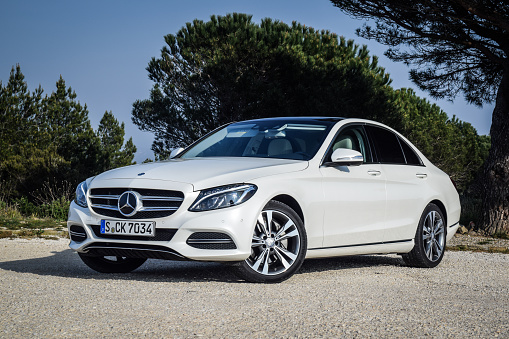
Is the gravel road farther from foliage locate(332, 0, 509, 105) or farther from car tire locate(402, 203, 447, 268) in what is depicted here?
foliage locate(332, 0, 509, 105)

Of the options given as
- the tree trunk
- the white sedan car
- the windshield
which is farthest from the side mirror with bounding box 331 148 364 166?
the tree trunk

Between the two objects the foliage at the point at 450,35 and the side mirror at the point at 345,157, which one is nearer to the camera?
the side mirror at the point at 345,157

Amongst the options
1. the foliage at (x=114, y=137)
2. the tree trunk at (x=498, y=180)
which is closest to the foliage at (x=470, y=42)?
the tree trunk at (x=498, y=180)

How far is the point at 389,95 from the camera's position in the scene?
84.3ft

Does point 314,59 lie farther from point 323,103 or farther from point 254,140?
point 254,140

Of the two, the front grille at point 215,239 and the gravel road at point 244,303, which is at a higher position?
the front grille at point 215,239

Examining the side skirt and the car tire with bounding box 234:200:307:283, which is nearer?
the car tire with bounding box 234:200:307:283

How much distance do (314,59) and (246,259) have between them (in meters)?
20.5

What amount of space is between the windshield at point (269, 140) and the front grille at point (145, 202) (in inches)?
54.6

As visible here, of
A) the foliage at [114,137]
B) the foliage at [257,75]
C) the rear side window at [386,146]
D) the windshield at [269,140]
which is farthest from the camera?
the foliage at [114,137]

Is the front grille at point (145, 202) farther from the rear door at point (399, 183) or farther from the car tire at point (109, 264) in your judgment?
the rear door at point (399, 183)

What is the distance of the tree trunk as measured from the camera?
1444 centimetres

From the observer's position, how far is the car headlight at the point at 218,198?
5680mm

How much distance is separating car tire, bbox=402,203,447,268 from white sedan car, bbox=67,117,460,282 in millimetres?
14
